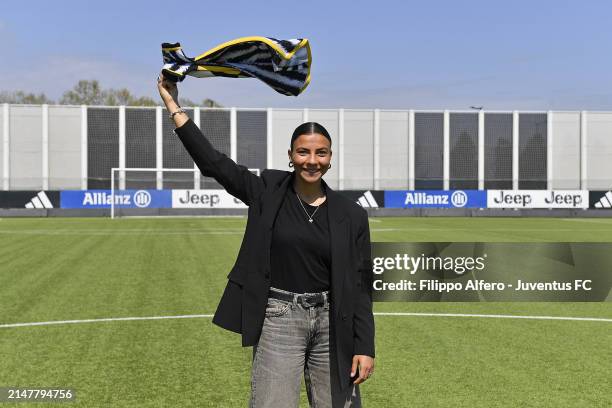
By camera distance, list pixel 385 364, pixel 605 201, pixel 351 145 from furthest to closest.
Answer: pixel 351 145, pixel 605 201, pixel 385 364

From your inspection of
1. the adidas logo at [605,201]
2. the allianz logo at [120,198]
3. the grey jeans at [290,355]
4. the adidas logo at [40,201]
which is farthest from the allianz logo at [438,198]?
the grey jeans at [290,355]

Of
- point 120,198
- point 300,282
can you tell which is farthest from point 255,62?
point 120,198

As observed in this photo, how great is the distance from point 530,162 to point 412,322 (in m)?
55.8

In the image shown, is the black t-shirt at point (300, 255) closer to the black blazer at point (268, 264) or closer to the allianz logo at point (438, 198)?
the black blazer at point (268, 264)

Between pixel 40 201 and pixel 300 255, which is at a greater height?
pixel 300 255

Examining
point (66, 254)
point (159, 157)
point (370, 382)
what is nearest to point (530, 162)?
point (159, 157)

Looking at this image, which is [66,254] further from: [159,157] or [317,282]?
[159,157]

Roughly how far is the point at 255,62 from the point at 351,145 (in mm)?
57283

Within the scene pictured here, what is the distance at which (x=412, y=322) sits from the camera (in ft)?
31.3

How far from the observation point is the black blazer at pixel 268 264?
131 inches

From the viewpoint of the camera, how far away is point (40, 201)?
1873 inches

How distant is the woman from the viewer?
331 centimetres

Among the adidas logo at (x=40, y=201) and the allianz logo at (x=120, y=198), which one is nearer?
the allianz logo at (x=120, y=198)

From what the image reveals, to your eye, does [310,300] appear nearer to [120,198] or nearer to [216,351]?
[216,351]
